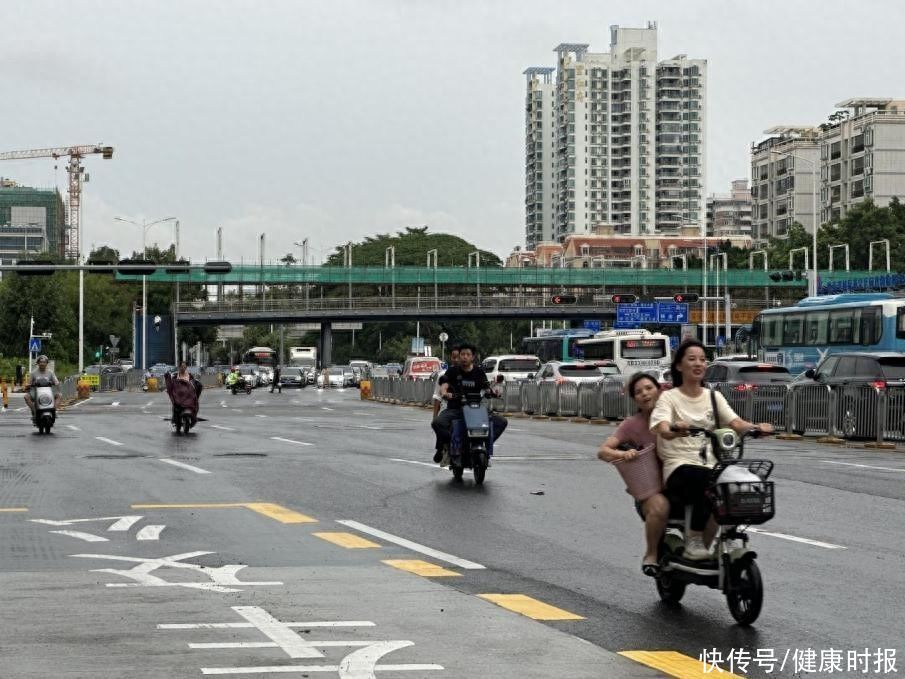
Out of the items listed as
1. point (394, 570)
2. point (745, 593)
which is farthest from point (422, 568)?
point (745, 593)

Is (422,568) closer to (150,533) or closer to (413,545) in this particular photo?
(413,545)

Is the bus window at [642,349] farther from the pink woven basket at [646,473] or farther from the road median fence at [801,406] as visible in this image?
the pink woven basket at [646,473]

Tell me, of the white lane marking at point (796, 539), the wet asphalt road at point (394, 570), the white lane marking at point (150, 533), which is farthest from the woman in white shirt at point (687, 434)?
the white lane marking at point (150, 533)

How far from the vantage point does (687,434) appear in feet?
29.5

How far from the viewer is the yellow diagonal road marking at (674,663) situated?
728cm

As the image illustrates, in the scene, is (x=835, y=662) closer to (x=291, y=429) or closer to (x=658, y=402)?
(x=658, y=402)

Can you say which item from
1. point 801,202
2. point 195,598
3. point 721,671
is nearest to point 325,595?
point 195,598

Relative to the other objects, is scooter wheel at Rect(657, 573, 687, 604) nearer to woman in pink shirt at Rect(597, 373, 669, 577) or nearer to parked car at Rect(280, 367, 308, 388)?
woman in pink shirt at Rect(597, 373, 669, 577)

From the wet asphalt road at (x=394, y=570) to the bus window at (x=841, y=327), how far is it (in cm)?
2314

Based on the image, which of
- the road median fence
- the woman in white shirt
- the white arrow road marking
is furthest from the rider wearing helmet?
Answer: the woman in white shirt

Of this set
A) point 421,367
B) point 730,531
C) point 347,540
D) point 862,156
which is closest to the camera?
point 730,531

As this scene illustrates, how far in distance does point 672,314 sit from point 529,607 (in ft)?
254

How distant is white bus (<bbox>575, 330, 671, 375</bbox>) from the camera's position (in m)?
57.3

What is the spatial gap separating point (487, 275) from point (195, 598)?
123 metres
